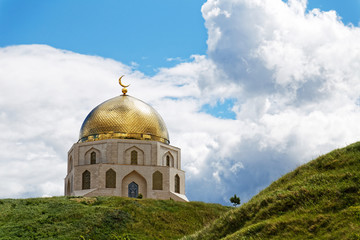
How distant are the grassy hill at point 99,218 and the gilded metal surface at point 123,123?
417 inches

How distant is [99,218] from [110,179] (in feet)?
44.4

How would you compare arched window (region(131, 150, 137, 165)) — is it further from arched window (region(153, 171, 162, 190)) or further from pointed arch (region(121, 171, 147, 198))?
arched window (region(153, 171, 162, 190))

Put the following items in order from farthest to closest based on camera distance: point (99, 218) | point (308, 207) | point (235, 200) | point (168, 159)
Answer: point (168, 159), point (235, 200), point (99, 218), point (308, 207)

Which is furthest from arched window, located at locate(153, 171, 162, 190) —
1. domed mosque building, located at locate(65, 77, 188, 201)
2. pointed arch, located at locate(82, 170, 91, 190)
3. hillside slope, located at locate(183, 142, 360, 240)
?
hillside slope, located at locate(183, 142, 360, 240)

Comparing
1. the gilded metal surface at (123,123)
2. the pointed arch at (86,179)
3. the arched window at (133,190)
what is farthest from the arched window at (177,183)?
the pointed arch at (86,179)

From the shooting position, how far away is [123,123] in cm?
3781

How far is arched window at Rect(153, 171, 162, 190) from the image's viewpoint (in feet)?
120

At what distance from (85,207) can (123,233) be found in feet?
12.8

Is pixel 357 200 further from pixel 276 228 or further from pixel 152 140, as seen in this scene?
pixel 152 140

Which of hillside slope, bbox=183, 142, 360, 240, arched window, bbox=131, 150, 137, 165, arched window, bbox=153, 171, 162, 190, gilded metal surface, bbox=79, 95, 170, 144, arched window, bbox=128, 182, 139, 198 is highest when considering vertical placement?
gilded metal surface, bbox=79, 95, 170, 144

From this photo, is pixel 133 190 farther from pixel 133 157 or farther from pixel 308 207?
pixel 308 207

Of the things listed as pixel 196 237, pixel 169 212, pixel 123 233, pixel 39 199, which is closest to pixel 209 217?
pixel 169 212

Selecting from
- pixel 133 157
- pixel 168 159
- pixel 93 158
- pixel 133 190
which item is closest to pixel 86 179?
pixel 93 158

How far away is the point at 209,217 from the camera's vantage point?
2655cm
